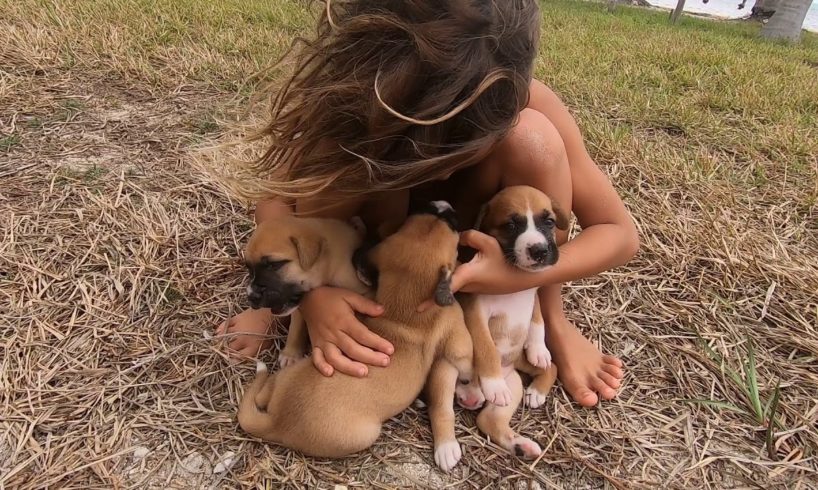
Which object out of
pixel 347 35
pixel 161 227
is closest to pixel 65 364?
pixel 161 227

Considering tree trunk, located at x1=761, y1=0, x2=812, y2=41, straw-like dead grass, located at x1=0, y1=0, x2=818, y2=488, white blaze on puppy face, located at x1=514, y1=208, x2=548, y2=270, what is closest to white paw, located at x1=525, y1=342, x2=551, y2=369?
straw-like dead grass, located at x1=0, y1=0, x2=818, y2=488

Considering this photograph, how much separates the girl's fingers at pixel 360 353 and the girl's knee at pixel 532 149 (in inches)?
33.6

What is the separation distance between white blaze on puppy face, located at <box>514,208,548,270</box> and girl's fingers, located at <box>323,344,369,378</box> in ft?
2.15

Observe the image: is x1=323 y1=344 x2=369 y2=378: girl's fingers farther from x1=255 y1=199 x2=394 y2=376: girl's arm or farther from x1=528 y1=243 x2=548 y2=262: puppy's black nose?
x1=528 y1=243 x2=548 y2=262: puppy's black nose

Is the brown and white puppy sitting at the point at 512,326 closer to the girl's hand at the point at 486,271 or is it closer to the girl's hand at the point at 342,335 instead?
the girl's hand at the point at 486,271

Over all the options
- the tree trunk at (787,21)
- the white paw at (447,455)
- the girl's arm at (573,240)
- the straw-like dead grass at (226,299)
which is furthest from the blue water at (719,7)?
the white paw at (447,455)

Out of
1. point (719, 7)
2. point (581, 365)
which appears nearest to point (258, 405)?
point (581, 365)

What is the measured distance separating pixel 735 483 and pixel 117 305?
2.22 metres

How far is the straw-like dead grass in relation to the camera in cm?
186

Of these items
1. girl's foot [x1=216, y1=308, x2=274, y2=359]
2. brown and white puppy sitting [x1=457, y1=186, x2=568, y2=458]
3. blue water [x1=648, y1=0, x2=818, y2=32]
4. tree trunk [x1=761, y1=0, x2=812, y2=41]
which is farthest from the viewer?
blue water [x1=648, y1=0, x2=818, y2=32]

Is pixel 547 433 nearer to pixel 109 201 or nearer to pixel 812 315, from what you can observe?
pixel 812 315

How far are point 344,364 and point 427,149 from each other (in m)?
0.71

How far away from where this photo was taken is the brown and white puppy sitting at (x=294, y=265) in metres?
2.11

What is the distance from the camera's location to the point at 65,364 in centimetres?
204
